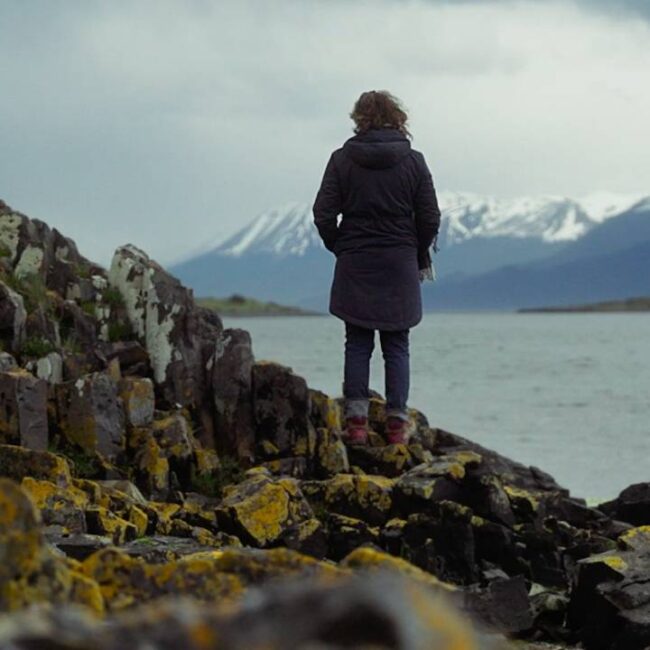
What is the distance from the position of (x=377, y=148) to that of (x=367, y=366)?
2848 millimetres

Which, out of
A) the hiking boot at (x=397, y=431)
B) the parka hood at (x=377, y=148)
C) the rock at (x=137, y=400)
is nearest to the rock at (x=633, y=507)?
the hiking boot at (x=397, y=431)

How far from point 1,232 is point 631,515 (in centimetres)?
1031

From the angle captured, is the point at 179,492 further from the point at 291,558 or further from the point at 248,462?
the point at 291,558

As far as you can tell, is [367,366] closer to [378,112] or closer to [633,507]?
[378,112]

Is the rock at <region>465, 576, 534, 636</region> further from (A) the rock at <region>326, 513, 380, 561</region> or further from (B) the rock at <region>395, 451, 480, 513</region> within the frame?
(B) the rock at <region>395, 451, 480, 513</region>

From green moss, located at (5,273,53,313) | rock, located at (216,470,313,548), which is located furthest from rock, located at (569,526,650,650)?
green moss, located at (5,273,53,313)

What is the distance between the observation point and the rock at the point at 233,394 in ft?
52.7

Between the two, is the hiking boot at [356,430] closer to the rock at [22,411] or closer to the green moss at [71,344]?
the green moss at [71,344]

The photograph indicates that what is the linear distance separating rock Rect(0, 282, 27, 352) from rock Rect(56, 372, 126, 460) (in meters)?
1.29

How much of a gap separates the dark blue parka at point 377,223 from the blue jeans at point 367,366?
0.27m

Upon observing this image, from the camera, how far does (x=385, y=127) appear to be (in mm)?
14812

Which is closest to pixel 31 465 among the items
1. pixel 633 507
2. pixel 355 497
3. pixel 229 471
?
pixel 229 471

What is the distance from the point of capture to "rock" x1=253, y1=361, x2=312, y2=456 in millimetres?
15992

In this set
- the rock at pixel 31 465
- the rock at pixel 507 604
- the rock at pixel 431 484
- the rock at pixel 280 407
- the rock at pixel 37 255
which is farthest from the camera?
the rock at pixel 37 255
